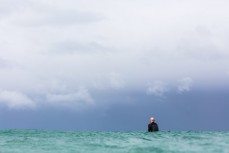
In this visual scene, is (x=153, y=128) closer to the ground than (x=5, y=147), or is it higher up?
higher up

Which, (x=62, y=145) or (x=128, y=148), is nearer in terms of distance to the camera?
(x=128, y=148)

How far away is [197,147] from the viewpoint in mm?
27172

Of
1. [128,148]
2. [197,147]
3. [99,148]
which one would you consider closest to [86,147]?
[99,148]

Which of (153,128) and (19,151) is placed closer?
(19,151)

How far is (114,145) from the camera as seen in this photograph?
28.6 m

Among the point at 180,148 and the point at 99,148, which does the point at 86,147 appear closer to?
the point at 99,148

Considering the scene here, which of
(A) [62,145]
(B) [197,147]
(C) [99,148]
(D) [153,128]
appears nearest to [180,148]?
(B) [197,147]

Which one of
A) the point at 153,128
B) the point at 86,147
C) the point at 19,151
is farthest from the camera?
the point at 153,128

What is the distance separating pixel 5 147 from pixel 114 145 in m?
6.89

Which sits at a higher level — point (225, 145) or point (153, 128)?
point (153, 128)

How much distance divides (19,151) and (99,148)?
478cm

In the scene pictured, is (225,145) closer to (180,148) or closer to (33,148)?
(180,148)

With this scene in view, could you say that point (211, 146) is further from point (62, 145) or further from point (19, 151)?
point (19, 151)

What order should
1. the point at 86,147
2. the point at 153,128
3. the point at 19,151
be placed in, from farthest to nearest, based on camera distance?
the point at 153,128
the point at 86,147
the point at 19,151
